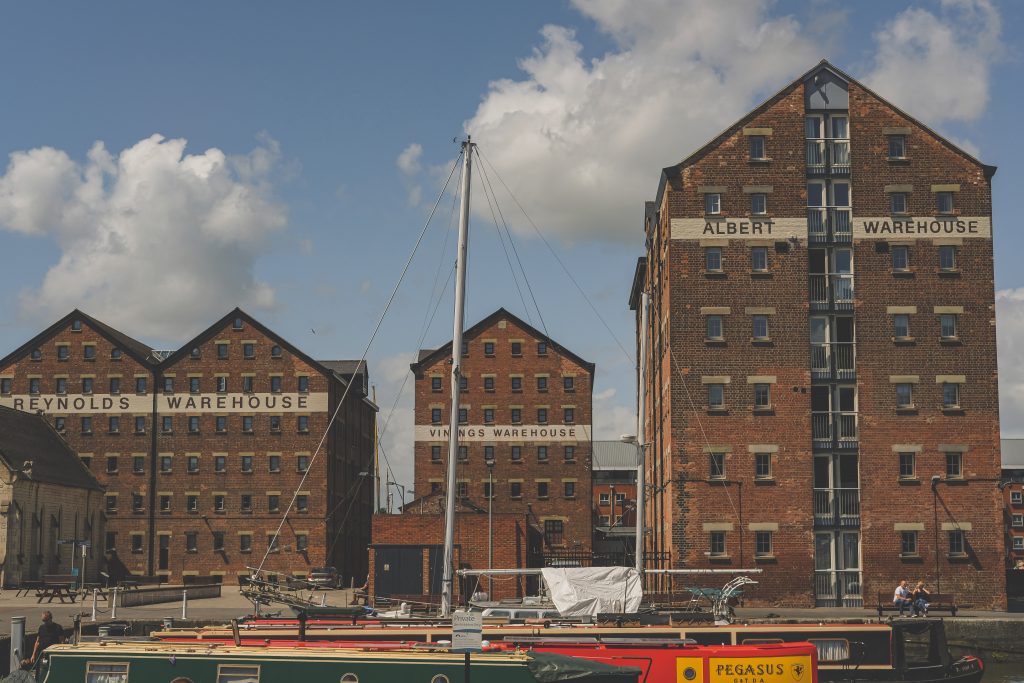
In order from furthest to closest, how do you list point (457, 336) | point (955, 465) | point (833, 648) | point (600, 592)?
point (955, 465)
point (457, 336)
point (600, 592)
point (833, 648)

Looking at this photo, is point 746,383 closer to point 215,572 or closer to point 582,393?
point 582,393

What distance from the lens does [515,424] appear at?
85438 mm

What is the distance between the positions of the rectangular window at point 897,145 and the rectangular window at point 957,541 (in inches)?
648

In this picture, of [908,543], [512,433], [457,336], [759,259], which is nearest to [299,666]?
[457,336]

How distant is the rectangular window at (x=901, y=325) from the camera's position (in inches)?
2060

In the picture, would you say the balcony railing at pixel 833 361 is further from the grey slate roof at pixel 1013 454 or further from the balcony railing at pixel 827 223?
the grey slate roof at pixel 1013 454

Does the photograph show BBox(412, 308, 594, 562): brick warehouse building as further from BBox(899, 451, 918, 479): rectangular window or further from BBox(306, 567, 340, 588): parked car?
BBox(899, 451, 918, 479): rectangular window

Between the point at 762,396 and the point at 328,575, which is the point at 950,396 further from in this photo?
the point at 328,575

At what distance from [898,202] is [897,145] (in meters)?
2.57

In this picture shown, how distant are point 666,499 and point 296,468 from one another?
31.7m

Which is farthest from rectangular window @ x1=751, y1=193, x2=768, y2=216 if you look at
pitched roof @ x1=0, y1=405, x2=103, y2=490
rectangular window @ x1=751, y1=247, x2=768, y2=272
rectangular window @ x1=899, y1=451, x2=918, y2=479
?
pitched roof @ x1=0, y1=405, x2=103, y2=490

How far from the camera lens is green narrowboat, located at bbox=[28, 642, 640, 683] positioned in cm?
2169

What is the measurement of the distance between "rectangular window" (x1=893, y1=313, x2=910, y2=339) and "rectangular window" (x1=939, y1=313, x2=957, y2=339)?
1.41 m

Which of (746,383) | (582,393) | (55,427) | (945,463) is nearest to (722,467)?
(746,383)
